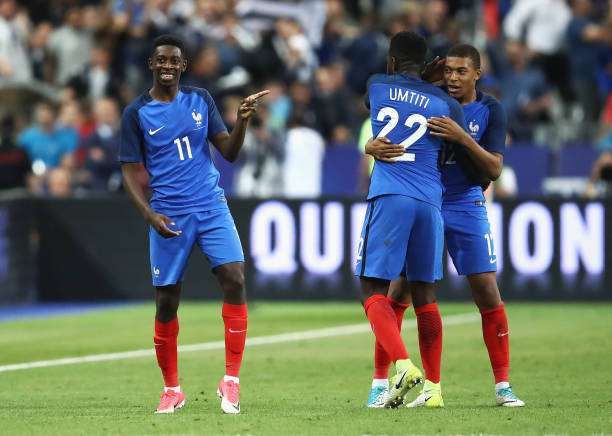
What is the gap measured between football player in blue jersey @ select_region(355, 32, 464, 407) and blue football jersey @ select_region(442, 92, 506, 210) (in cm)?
26

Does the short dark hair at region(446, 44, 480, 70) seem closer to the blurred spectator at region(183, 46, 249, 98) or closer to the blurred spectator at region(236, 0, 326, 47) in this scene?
Result: the blurred spectator at region(183, 46, 249, 98)

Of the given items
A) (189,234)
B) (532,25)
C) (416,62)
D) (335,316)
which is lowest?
(335,316)

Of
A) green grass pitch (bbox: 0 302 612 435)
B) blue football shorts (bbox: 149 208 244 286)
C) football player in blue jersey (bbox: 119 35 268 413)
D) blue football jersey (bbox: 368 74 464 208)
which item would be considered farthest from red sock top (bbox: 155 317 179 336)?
blue football jersey (bbox: 368 74 464 208)

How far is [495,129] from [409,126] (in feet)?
2.07

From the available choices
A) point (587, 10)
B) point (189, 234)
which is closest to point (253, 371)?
point (189, 234)

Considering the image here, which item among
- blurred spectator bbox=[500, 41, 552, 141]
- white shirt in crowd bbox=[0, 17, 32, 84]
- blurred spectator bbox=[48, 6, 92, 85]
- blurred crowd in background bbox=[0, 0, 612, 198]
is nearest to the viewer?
blurred crowd in background bbox=[0, 0, 612, 198]

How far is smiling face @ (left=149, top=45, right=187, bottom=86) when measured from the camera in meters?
8.79

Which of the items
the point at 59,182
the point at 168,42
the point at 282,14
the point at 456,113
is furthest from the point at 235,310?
the point at 282,14

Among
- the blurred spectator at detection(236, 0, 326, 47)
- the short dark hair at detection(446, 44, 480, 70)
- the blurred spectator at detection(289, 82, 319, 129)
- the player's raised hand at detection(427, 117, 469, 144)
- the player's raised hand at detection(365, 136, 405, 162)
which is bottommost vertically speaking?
the player's raised hand at detection(365, 136, 405, 162)

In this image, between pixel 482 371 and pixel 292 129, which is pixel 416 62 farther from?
pixel 292 129

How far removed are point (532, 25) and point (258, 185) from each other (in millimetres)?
5282

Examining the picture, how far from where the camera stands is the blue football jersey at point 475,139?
29.1 feet

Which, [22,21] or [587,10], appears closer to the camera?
[587,10]

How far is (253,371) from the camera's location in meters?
11.4
